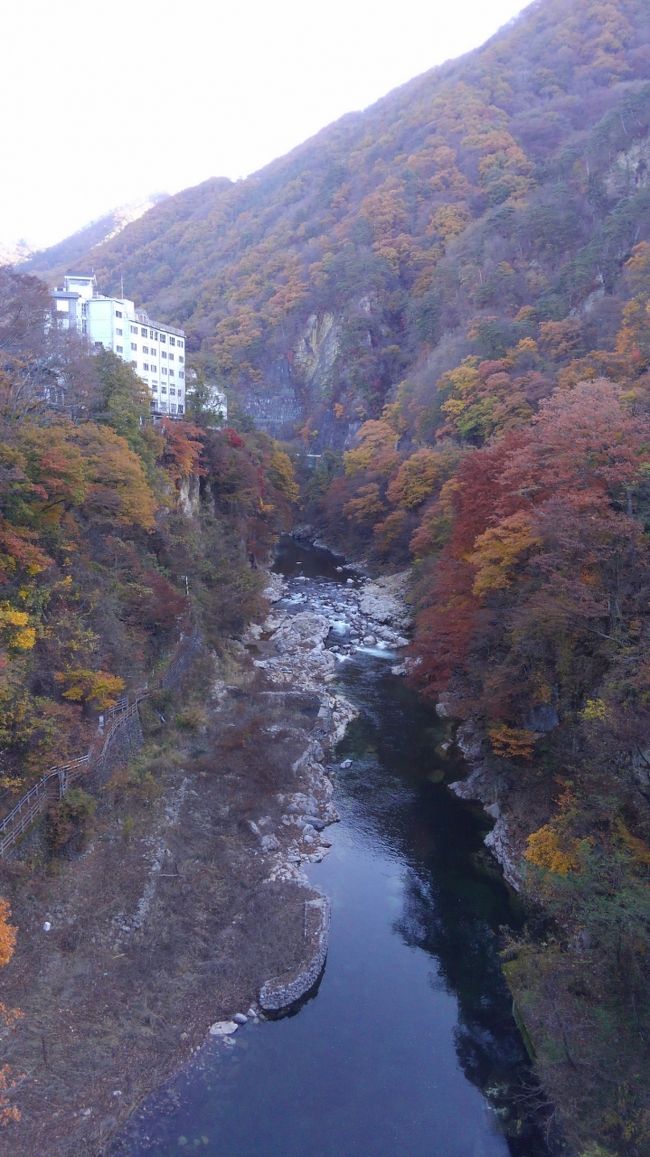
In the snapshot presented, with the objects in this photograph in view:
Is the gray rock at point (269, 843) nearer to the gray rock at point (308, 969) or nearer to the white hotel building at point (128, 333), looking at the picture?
the gray rock at point (308, 969)

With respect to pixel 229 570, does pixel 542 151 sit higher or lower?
higher

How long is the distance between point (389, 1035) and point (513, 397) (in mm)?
26868

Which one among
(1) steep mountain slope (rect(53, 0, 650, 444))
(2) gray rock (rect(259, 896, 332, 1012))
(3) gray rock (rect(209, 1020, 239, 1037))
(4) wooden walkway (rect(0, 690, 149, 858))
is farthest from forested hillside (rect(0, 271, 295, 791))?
(1) steep mountain slope (rect(53, 0, 650, 444))

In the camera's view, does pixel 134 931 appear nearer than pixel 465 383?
Yes

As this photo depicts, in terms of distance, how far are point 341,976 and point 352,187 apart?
82.1m

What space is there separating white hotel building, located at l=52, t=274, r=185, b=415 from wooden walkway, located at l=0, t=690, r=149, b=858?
20.0m

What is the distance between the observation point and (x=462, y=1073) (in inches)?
399

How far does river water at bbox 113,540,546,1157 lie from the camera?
9.07m

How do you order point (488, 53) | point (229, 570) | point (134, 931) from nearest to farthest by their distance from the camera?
point (134, 931)
point (229, 570)
point (488, 53)

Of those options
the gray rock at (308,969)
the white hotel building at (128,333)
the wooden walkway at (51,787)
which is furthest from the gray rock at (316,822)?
the white hotel building at (128,333)

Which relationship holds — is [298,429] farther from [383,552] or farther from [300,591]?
[300,591]

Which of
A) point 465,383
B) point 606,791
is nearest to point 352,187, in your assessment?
point 465,383

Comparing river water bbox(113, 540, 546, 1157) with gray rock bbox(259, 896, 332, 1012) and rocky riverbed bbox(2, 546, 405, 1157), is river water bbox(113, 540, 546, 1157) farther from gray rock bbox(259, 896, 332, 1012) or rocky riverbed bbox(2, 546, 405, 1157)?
rocky riverbed bbox(2, 546, 405, 1157)

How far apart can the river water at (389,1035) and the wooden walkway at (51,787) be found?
4.78m
